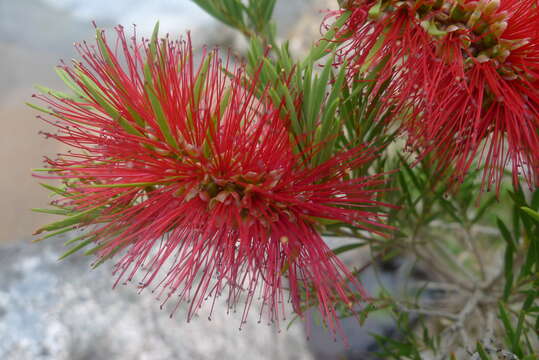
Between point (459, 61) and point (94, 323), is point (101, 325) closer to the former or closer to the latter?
point (94, 323)

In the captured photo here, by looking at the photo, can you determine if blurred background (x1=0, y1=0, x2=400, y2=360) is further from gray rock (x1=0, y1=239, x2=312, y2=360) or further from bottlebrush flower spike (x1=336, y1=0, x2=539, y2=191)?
bottlebrush flower spike (x1=336, y1=0, x2=539, y2=191)

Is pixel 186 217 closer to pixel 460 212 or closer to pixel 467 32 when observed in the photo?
pixel 467 32

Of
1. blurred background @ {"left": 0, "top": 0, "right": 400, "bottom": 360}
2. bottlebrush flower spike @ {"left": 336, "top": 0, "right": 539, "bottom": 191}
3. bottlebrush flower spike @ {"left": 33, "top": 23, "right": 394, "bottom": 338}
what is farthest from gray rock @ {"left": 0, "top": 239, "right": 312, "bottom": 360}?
bottlebrush flower spike @ {"left": 336, "top": 0, "right": 539, "bottom": 191}

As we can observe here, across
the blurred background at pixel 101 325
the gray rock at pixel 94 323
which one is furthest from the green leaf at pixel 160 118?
the gray rock at pixel 94 323

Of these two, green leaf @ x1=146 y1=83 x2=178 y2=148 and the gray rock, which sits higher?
green leaf @ x1=146 y1=83 x2=178 y2=148

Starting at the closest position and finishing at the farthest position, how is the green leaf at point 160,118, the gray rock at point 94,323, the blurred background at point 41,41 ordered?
the green leaf at point 160,118, the gray rock at point 94,323, the blurred background at point 41,41

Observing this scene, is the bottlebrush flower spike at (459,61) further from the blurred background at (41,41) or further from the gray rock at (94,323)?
the blurred background at (41,41)

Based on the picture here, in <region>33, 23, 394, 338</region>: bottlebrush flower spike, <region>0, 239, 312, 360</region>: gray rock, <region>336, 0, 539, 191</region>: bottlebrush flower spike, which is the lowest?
<region>0, 239, 312, 360</region>: gray rock
